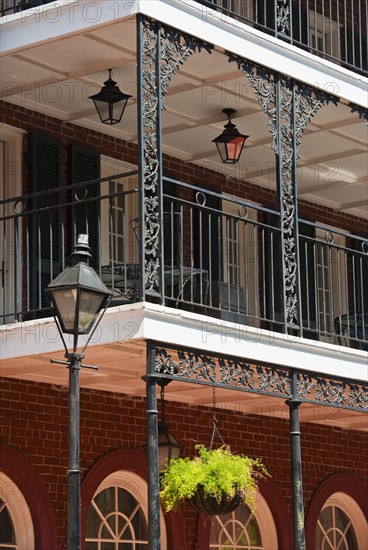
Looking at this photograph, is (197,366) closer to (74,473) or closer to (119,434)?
(74,473)

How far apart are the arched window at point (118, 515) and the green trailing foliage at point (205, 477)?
92.7 inches

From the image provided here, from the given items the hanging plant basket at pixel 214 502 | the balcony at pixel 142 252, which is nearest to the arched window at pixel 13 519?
the balcony at pixel 142 252

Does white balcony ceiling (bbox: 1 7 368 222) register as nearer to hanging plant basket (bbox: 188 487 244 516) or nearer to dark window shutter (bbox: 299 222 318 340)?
dark window shutter (bbox: 299 222 318 340)

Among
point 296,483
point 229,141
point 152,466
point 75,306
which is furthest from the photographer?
point 229,141

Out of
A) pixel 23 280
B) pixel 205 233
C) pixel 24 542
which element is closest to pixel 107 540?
pixel 24 542

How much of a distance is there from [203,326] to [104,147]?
12.8ft

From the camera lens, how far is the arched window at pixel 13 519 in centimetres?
1252

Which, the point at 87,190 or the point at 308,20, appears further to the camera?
the point at 308,20

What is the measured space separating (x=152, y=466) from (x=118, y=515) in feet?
12.1

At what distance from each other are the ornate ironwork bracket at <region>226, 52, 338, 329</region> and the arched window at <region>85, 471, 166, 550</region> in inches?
111

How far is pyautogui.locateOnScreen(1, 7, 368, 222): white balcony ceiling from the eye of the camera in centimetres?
1214

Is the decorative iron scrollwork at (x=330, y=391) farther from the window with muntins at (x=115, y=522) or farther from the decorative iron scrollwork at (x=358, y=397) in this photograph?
the window with muntins at (x=115, y=522)

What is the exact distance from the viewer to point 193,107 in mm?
14000

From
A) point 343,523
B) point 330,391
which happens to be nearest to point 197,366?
point 330,391
